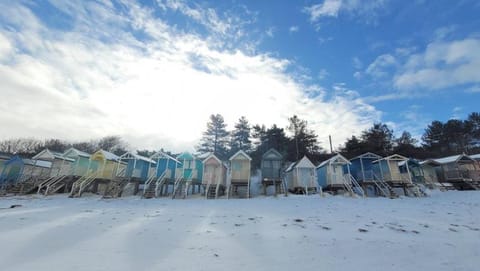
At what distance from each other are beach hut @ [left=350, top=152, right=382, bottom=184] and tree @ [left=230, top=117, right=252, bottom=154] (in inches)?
723

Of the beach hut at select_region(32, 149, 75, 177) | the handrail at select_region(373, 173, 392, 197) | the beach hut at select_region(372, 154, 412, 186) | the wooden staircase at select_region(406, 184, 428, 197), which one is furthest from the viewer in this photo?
the beach hut at select_region(32, 149, 75, 177)

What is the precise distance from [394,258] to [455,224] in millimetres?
6433

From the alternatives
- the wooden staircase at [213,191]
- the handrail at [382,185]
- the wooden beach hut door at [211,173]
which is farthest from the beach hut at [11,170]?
the handrail at [382,185]

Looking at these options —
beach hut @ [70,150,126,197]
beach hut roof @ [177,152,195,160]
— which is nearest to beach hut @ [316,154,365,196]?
beach hut roof @ [177,152,195,160]

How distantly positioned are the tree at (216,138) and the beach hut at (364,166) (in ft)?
73.5

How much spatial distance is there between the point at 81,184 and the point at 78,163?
5.10 metres

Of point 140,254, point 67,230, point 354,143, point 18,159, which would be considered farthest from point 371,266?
point 18,159

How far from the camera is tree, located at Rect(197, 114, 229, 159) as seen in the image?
41188 millimetres

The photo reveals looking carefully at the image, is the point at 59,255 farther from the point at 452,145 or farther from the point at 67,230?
the point at 452,145

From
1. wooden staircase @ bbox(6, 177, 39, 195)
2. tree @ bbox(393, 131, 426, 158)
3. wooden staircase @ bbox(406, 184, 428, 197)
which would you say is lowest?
wooden staircase @ bbox(6, 177, 39, 195)

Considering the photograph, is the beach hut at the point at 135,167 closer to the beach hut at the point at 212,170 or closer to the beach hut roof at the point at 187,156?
the beach hut roof at the point at 187,156

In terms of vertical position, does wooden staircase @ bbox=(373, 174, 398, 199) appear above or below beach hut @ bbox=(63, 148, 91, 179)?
below

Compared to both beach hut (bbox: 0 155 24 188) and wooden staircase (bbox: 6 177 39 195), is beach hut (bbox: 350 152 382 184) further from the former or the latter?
beach hut (bbox: 0 155 24 188)

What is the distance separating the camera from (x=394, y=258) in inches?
205
